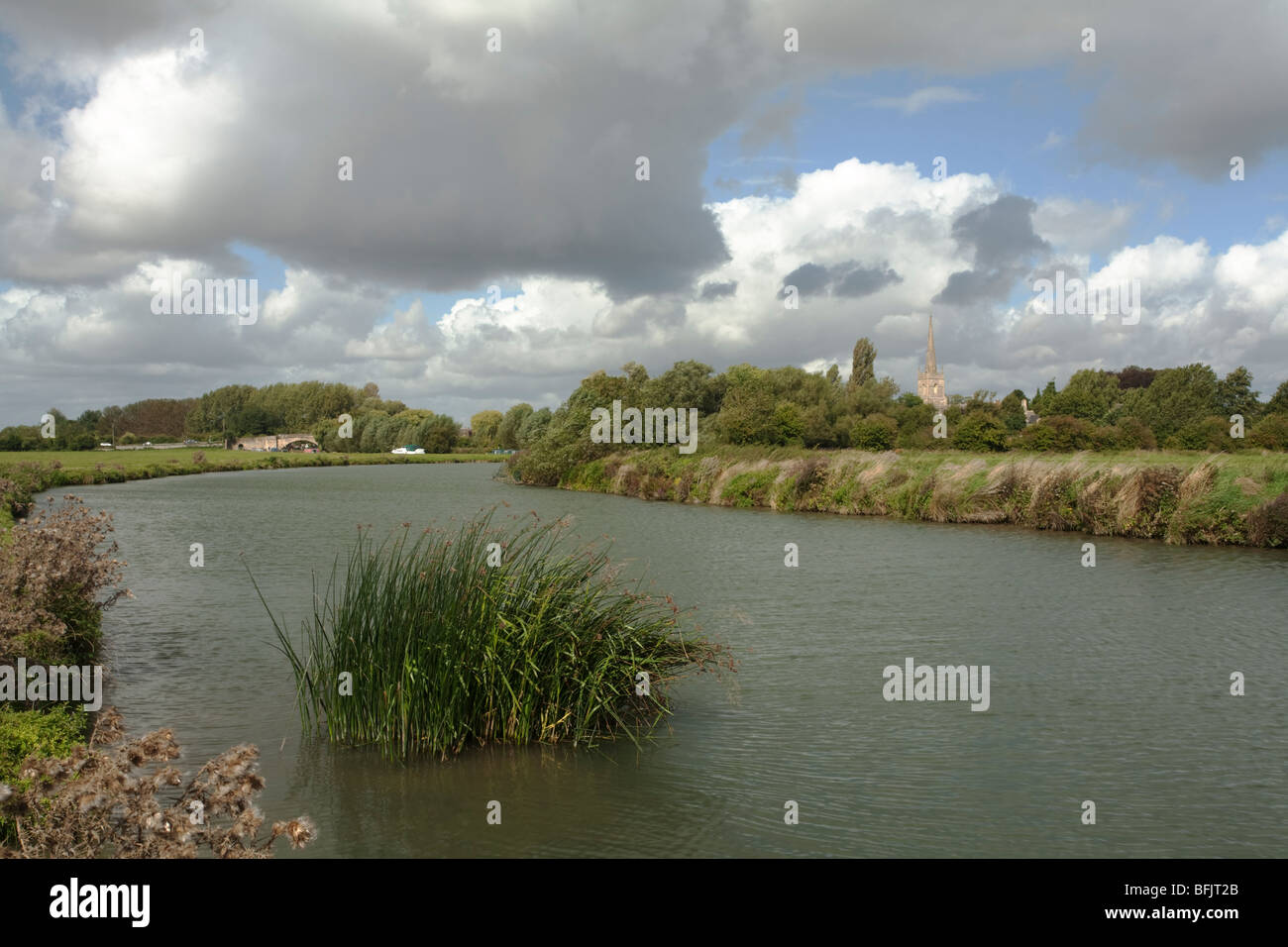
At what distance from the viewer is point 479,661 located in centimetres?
888

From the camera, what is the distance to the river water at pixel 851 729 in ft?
24.4

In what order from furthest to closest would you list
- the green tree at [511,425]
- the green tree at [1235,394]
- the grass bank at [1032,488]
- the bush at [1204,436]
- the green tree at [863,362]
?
1. the green tree at [511,425]
2. the green tree at [863,362]
3. the green tree at [1235,394]
4. the bush at [1204,436]
5. the grass bank at [1032,488]

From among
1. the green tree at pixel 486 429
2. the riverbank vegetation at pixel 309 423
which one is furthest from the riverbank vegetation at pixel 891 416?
the green tree at pixel 486 429

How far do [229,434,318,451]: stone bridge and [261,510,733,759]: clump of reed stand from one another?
522ft

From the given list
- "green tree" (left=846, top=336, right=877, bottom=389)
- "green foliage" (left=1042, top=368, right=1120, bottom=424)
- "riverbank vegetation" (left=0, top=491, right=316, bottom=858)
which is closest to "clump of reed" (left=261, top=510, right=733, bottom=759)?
"riverbank vegetation" (left=0, top=491, right=316, bottom=858)

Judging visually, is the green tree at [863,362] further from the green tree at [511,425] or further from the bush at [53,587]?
the bush at [53,587]

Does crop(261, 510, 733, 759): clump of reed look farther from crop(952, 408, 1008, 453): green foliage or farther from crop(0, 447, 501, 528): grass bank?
crop(952, 408, 1008, 453): green foliage

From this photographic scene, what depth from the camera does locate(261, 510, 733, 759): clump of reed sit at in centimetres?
877

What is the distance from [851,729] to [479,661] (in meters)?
4.09

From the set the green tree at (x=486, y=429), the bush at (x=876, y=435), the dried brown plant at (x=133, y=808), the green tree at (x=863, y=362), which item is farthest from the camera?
the green tree at (x=486, y=429)

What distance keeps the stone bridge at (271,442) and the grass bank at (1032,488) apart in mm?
128546

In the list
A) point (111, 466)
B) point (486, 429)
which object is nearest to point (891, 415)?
point (111, 466)

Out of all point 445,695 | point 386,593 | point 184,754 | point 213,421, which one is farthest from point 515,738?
point 213,421
